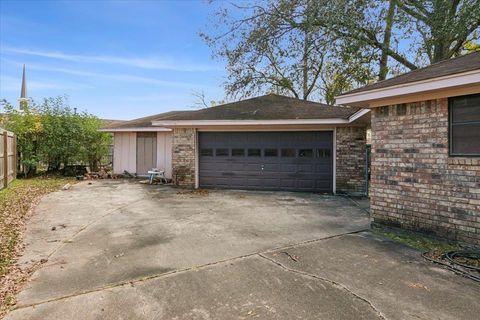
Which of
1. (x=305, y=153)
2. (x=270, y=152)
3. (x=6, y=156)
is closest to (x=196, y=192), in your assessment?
(x=270, y=152)

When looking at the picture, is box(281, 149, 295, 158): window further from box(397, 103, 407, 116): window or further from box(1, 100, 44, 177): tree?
box(1, 100, 44, 177): tree

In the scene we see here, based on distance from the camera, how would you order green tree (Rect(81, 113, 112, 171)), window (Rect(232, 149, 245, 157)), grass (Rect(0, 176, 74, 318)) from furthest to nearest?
green tree (Rect(81, 113, 112, 171))
window (Rect(232, 149, 245, 157))
grass (Rect(0, 176, 74, 318))

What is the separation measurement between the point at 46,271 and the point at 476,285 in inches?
209

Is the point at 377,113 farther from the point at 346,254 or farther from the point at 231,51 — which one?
the point at 231,51

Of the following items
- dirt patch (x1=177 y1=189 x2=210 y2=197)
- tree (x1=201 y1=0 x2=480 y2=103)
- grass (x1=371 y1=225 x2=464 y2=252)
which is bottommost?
grass (x1=371 y1=225 x2=464 y2=252)

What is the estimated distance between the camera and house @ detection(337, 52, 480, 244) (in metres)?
4.79

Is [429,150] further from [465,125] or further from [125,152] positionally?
[125,152]

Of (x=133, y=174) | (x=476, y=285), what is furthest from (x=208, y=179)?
(x=476, y=285)

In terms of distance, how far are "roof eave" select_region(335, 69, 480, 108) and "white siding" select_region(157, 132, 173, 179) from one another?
386 inches

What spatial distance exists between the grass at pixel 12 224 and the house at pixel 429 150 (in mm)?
6054

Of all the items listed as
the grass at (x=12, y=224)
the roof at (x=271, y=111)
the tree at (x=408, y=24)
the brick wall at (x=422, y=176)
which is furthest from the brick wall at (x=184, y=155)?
the brick wall at (x=422, y=176)

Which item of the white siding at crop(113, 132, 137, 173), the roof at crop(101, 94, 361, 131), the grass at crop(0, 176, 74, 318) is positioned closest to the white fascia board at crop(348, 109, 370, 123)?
the roof at crop(101, 94, 361, 131)

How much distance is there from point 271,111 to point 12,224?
879cm

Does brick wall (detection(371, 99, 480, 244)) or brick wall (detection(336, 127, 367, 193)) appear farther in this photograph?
brick wall (detection(336, 127, 367, 193))
